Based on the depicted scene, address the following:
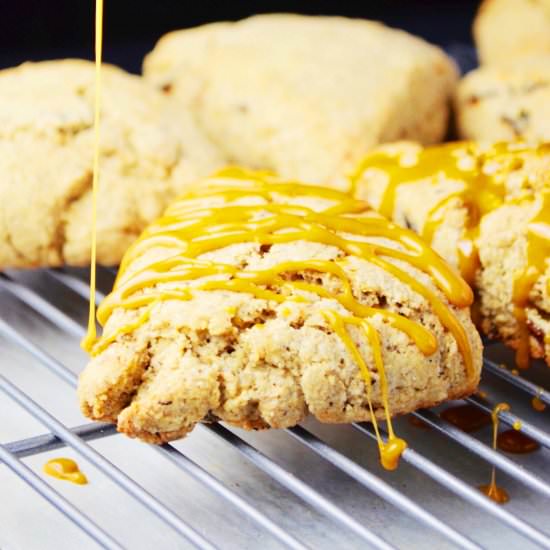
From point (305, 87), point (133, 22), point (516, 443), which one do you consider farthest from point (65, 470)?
point (133, 22)

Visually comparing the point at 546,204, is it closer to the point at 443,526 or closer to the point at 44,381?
the point at 443,526

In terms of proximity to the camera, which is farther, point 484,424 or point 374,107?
point 374,107

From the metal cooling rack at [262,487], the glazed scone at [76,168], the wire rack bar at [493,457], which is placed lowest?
the metal cooling rack at [262,487]

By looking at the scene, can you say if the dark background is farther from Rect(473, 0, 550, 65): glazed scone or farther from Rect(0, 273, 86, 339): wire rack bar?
Rect(0, 273, 86, 339): wire rack bar

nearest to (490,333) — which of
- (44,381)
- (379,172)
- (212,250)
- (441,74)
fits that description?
(379,172)

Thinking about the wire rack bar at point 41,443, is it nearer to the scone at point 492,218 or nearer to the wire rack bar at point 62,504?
the wire rack bar at point 62,504

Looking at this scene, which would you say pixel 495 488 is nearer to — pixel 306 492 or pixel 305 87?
pixel 306 492

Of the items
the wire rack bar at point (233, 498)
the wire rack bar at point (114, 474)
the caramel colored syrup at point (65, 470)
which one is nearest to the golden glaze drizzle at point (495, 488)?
the wire rack bar at point (233, 498)
